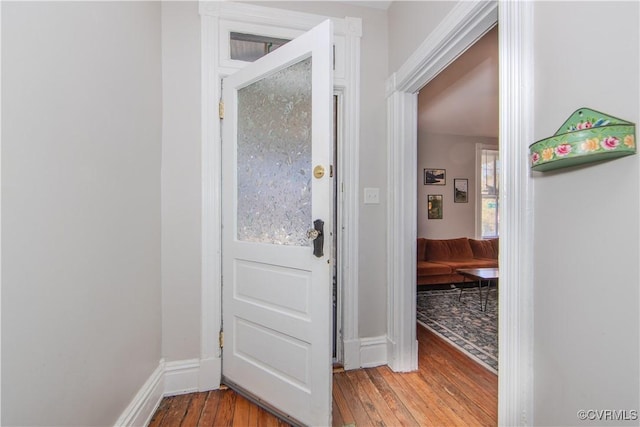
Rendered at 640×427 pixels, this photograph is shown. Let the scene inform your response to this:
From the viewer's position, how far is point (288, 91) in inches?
62.2

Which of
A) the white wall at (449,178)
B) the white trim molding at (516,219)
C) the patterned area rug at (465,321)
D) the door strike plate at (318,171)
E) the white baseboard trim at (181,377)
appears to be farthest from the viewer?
the white wall at (449,178)

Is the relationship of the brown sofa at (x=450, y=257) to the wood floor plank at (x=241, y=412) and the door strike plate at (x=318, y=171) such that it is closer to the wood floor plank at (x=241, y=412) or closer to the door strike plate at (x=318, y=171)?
the wood floor plank at (x=241, y=412)

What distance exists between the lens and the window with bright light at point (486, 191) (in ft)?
17.4

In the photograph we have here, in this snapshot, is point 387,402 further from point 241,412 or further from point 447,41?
point 447,41

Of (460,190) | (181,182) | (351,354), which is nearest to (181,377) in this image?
(351,354)

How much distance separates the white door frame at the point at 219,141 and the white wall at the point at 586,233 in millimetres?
1157

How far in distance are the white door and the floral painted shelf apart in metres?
0.83

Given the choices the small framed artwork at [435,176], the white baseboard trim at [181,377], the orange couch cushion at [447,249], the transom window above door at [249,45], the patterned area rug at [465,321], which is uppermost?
the transom window above door at [249,45]

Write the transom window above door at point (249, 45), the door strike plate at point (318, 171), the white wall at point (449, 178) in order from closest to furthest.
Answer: the door strike plate at point (318, 171)
the transom window above door at point (249, 45)
the white wall at point (449, 178)

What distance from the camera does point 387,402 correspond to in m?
1.67

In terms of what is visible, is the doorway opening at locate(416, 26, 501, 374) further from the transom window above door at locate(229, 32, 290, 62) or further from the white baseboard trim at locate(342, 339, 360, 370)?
the transom window above door at locate(229, 32, 290, 62)

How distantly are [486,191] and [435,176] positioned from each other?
1075mm

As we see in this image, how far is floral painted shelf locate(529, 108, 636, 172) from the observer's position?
2.36ft

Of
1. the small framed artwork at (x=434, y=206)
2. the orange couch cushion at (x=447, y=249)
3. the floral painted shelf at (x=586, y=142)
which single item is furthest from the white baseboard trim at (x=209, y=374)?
the small framed artwork at (x=434, y=206)
